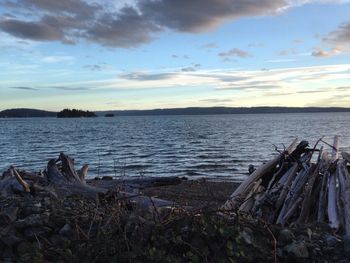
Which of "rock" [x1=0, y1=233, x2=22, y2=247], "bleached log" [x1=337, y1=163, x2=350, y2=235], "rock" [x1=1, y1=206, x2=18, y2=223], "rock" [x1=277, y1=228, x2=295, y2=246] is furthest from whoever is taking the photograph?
"bleached log" [x1=337, y1=163, x2=350, y2=235]

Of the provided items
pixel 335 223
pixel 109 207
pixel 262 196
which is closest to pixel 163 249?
pixel 109 207

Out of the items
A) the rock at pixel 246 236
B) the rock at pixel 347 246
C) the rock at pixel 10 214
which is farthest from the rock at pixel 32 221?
the rock at pixel 347 246

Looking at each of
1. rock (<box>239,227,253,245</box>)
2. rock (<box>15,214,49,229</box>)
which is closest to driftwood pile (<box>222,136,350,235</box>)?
rock (<box>239,227,253,245</box>)

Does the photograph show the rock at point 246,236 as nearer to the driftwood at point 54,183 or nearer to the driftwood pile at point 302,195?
the driftwood pile at point 302,195

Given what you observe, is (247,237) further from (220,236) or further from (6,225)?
(6,225)

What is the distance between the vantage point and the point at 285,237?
493cm

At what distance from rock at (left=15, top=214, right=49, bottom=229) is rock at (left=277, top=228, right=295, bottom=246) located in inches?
105

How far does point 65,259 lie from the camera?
4.60 meters

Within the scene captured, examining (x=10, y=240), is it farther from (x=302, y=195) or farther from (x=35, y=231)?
(x=302, y=195)

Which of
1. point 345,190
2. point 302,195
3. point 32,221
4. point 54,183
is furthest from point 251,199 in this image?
point 32,221

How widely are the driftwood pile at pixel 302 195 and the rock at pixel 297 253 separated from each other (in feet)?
8.01

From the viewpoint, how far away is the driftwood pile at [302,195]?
7.97 metres

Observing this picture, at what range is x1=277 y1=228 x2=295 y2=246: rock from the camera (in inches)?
193

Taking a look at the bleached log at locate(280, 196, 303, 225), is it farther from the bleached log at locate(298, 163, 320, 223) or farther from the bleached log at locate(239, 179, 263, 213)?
the bleached log at locate(239, 179, 263, 213)
